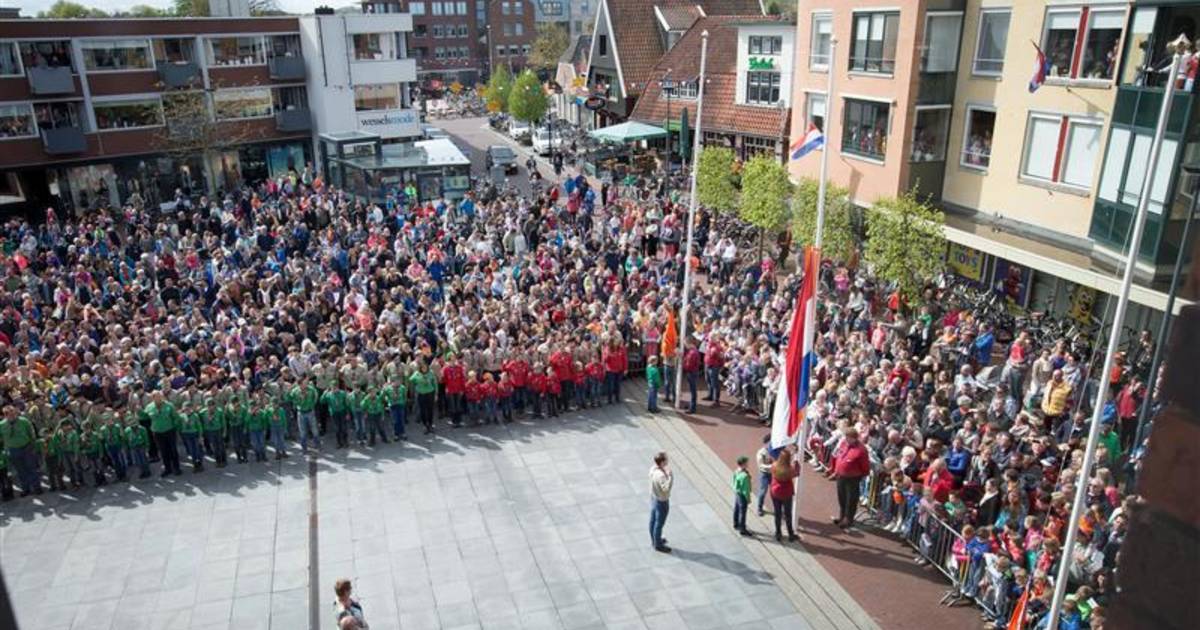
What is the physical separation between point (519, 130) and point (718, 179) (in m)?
37.3

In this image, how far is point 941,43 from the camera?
23609 millimetres

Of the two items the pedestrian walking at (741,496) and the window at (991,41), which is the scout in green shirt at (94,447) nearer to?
the pedestrian walking at (741,496)

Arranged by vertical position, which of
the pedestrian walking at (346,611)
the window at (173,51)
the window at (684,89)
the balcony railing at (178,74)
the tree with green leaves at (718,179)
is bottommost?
the pedestrian walking at (346,611)

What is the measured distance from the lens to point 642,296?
22.6 meters

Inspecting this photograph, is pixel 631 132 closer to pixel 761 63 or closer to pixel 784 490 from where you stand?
pixel 761 63

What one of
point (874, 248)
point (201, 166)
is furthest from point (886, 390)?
point (201, 166)

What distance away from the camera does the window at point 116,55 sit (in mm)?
37156

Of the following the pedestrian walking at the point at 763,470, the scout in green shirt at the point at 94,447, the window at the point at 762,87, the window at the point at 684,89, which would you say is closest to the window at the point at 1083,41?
the pedestrian walking at the point at 763,470

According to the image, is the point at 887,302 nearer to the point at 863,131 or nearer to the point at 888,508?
the point at 863,131

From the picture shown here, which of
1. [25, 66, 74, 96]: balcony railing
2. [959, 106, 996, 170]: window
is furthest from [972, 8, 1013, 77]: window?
[25, 66, 74, 96]: balcony railing

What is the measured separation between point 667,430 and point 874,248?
7.79 m

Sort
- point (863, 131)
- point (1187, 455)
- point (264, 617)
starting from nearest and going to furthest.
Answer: point (1187, 455) → point (264, 617) → point (863, 131)

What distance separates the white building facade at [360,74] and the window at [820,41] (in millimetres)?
25805

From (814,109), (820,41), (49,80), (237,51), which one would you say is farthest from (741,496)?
(237,51)
